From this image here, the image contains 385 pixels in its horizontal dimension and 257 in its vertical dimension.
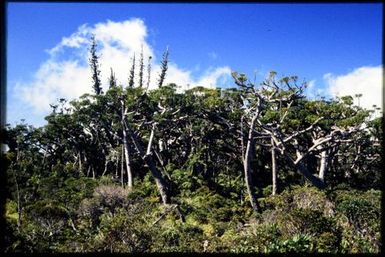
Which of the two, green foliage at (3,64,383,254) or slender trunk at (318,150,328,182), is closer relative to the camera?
green foliage at (3,64,383,254)

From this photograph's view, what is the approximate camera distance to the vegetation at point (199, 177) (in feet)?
29.1

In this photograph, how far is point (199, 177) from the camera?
763 inches

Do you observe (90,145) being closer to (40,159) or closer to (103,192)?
(40,159)

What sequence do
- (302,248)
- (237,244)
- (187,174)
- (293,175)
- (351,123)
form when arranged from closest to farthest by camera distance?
1. (302,248)
2. (237,244)
3. (351,123)
4. (187,174)
5. (293,175)

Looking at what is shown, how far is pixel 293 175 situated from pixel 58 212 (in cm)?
1407

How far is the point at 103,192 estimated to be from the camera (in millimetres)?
14359

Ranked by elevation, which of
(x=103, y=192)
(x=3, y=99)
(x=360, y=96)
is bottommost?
(x=103, y=192)

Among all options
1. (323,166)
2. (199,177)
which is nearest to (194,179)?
(199,177)

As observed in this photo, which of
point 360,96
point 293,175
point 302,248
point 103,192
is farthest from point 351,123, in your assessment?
point 302,248

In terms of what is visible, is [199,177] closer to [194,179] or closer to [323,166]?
[194,179]

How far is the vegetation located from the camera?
350 inches

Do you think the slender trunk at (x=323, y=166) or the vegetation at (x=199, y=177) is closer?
A: the vegetation at (x=199, y=177)

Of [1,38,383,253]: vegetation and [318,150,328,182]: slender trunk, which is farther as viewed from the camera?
[318,150,328,182]: slender trunk

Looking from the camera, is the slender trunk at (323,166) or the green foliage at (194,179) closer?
the green foliage at (194,179)
